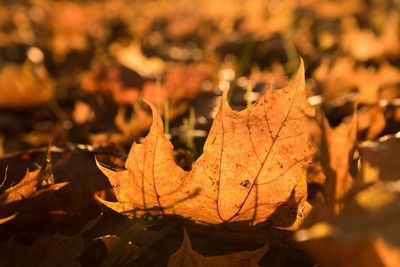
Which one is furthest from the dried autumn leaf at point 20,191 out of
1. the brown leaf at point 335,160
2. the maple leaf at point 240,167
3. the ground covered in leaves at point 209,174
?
the brown leaf at point 335,160

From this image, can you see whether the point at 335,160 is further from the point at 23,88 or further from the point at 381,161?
the point at 23,88

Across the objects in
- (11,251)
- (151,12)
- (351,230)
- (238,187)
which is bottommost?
(151,12)

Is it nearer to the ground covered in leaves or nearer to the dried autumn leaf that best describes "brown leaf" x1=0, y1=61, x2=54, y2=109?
the ground covered in leaves

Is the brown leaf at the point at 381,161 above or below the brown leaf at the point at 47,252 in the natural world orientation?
above

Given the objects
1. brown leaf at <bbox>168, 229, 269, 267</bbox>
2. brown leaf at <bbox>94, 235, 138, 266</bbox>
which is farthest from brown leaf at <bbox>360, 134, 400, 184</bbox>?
brown leaf at <bbox>94, 235, 138, 266</bbox>

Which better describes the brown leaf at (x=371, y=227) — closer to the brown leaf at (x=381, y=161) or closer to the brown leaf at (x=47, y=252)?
the brown leaf at (x=381, y=161)

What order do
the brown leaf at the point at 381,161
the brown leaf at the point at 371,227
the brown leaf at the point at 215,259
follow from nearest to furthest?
the brown leaf at the point at 371,227 < the brown leaf at the point at 381,161 < the brown leaf at the point at 215,259

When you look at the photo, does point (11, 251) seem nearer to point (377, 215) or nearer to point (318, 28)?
point (377, 215)

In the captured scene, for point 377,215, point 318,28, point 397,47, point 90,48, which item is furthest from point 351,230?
point 318,28

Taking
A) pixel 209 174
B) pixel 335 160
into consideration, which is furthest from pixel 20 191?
pixel 335 160
